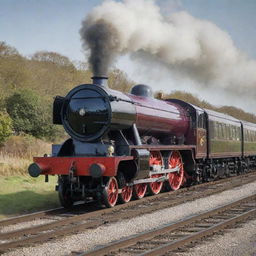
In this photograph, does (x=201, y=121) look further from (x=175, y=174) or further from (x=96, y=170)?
(x=96, y=170)

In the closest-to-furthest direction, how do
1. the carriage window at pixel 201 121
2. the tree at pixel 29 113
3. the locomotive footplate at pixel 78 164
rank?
the locomotive footplate at pixel 78 164 < the carriage window at pixel 201 121 < the tree at pixel 29 113

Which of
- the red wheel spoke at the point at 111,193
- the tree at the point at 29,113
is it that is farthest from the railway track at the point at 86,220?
the tree at the point at 29,113

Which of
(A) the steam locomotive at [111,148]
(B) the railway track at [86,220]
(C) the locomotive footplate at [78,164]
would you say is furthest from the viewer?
(A) the steam locomotive at [111,148]

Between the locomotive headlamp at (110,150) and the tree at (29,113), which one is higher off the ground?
the tree at (29,113)

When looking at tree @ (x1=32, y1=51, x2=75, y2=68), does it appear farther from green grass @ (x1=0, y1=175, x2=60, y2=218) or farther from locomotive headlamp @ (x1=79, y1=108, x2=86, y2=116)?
locomotive headlamp @ (x1=79, y1=108, x2=86, y2=116)

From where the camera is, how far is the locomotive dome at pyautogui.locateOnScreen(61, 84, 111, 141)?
10.3 meters

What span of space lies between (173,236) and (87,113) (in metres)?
4.36

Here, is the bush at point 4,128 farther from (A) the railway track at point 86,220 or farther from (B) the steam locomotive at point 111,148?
(A) the railway track at point 86,220

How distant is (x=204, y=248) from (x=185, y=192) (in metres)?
7.37

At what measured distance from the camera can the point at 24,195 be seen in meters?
11.8

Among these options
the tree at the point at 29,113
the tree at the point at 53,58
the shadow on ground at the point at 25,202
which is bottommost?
the shadow on ground at the point at 25,202

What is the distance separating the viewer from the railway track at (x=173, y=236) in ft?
19.6

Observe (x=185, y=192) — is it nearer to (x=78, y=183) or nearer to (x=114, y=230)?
(x=78, y=183)

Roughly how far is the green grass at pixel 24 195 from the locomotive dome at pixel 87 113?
2.00 metres
